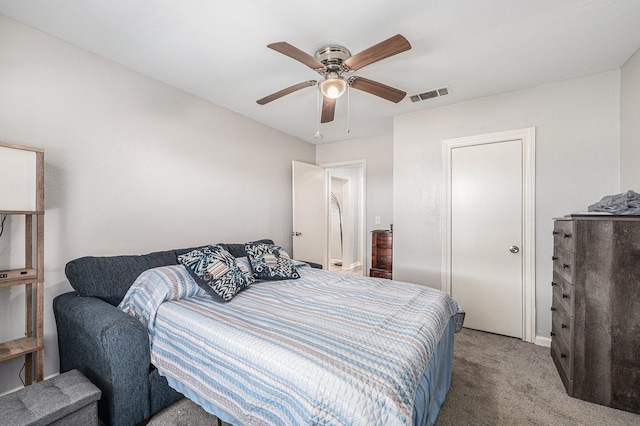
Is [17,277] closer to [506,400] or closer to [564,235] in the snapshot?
[506,400]

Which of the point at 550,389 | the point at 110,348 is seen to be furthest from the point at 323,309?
the point at 550,389

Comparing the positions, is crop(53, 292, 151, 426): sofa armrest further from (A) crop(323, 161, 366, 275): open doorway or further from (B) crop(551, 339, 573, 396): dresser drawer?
(A) crop(323, 161, 366, 275): open doorway

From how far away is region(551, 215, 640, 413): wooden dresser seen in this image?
1.75 m

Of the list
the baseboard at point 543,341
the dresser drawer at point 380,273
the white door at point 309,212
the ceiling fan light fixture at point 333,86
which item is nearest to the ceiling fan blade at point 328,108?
the ceiling fan light fixture at point 333,86

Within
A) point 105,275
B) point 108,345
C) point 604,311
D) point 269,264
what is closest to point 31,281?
point 105,275

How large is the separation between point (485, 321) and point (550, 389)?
989 mm

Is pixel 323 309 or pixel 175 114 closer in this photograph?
pixel 323 309

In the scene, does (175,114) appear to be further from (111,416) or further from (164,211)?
(111,416)

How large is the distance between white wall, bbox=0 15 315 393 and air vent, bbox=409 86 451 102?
5.82 feet

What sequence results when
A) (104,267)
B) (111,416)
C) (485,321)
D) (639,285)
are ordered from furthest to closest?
(485,321)
(104,267)
(639,285)
(111,416)

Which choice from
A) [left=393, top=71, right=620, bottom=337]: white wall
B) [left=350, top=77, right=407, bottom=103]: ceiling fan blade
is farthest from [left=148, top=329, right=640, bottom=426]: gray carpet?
[left=350, top=77, right=407, bottom=103]: ceiling fan blade

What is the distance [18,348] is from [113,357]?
2.34 feet

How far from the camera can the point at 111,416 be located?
149cm

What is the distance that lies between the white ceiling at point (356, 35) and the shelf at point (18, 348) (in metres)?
2.08
